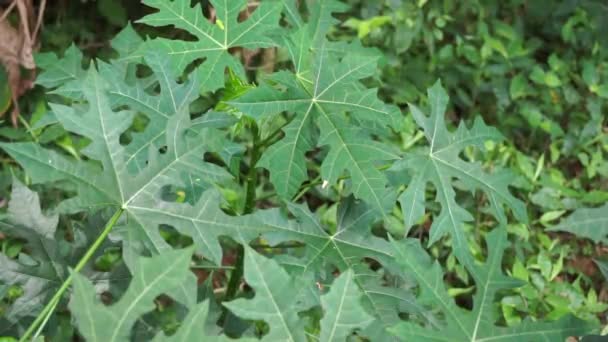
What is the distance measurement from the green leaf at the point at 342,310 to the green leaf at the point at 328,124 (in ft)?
1.04

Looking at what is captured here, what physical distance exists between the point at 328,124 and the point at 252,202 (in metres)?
0.19

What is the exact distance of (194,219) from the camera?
102cm

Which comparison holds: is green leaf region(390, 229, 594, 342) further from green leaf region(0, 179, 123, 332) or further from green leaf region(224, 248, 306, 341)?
green leaf region(0, 179, 123, 332)

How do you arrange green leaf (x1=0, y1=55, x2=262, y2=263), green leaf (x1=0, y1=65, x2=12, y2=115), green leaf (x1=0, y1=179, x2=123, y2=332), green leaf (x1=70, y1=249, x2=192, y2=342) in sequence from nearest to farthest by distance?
green leaf (x1=70, y1=249, x2=192, y2=342)
green leaf (x1=0, y1=55, x2=262, y2=263)
green leaf (x1=0, y1=179, x2=123, y2=332)
green leaf (x1=0, y1=65, x2=12, y2=115)

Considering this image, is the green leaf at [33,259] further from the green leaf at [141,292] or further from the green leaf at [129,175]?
the green leaf at [141,292]

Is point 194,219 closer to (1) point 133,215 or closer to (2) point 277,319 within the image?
(1) point 133,215

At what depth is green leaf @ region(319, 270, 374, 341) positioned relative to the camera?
835mm

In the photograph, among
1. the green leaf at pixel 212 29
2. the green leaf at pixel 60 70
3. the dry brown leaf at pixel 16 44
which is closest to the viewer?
the green leaf at pixel 212 29

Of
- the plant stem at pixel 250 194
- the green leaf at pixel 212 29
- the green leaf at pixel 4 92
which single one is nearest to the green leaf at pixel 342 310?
the plant stem at pixel 250 194

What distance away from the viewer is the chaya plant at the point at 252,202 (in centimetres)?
84

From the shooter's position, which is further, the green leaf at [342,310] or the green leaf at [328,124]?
the green leaf at [328,124]

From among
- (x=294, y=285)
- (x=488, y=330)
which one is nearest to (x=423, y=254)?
(x=488, y=330)

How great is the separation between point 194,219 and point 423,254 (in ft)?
1.13

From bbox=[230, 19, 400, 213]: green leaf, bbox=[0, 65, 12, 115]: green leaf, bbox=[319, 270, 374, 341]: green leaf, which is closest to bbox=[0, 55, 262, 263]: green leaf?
bbox=[230, 19, 400, 213]: green leaf
